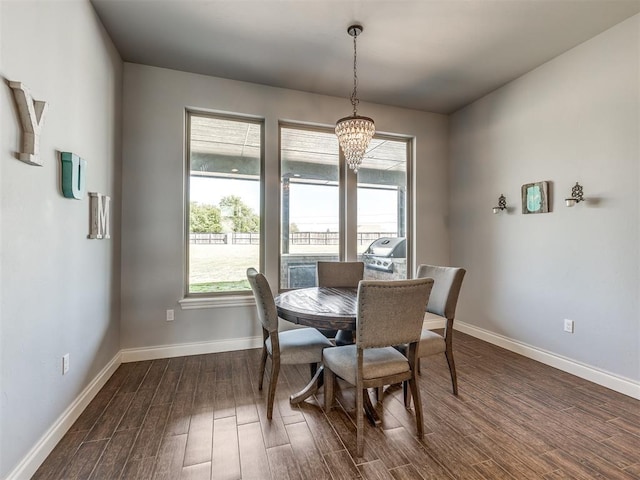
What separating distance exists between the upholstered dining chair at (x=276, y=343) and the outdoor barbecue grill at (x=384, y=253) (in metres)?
1.84

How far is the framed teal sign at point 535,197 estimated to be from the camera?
300 centimetres

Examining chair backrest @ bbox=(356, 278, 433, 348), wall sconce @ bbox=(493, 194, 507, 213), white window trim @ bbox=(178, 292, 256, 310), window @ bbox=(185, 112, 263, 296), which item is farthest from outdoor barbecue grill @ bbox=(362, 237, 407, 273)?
chair backrest @ bbox=(356, 278, 433, 348)

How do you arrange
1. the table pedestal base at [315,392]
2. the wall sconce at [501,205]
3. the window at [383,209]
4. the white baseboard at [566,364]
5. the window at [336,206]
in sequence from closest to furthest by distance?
1. the table pedestal base at [315,392]
2. the white baseboard at [566,364]
3. the wall sconce at [501,205]
4. the window at [336,206]
5. the window at [383,209]

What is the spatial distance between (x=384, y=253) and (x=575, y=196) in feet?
6.62

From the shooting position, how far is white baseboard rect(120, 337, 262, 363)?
2.98 metres

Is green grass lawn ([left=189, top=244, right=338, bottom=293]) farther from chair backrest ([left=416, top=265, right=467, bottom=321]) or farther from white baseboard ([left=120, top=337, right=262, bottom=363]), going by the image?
chair backrest ([left=416, top=265, right=467, bottom=321])

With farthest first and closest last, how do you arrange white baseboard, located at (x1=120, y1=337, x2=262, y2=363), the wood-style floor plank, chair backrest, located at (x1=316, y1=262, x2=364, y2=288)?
chair backrest, located at (x1=316, y1=262, x2=364, y2=288), white baseboard, located at (x1=120, y1=337, x2=262, y2=363), the wood-style floor plank

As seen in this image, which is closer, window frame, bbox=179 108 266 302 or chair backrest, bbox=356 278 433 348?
chair backrest, bbox=356 278 433 348

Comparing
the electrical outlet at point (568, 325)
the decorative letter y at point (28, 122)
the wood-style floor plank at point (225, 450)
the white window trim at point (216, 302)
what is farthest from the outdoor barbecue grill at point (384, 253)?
the decorative letter y at point (28, 122)

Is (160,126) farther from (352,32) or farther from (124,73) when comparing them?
(352,32)

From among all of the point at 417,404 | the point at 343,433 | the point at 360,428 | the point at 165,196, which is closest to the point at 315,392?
the point at 343,433

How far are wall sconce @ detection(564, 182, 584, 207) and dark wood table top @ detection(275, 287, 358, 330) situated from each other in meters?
2.10

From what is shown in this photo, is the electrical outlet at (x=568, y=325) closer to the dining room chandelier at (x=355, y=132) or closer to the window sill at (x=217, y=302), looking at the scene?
the dining room chandelier at (x=355, y=132)

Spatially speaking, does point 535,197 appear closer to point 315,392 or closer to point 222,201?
point 315,392
